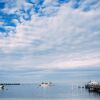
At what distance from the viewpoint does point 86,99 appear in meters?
100
